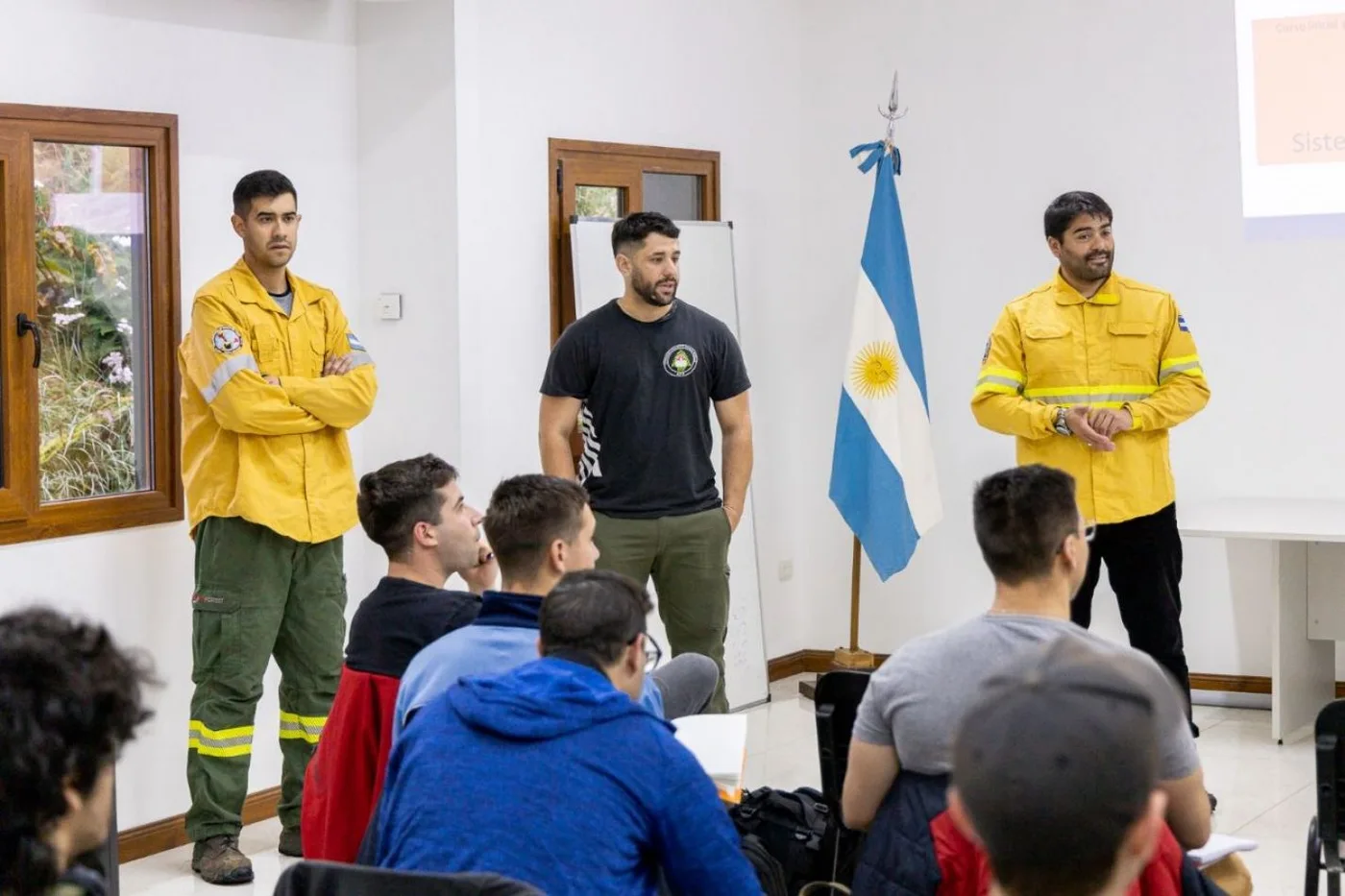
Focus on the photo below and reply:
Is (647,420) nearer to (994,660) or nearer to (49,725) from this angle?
(994,660)

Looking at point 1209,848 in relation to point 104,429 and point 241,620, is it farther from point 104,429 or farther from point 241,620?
point 104,429

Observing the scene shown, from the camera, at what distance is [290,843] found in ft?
14.9

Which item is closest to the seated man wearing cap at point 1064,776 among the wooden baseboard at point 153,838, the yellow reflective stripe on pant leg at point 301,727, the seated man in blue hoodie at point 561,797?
the seated man in blue hoodie at point 561,797

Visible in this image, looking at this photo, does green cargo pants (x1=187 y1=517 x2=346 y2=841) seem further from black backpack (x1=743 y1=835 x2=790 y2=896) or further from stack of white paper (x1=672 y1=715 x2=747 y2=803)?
stack of white paper (x1=672 y1=715 x2=747 y2=803)

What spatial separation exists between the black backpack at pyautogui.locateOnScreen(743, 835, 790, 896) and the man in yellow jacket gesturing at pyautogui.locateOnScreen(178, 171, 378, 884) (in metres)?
1.81

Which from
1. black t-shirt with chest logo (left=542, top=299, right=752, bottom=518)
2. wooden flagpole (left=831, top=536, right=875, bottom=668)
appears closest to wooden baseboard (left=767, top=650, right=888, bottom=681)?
wooden flagpole (left=831, top=536, right=875, bottom=668)

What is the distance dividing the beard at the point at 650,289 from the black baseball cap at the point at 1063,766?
3544mm

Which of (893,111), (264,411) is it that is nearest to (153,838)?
(264,411)

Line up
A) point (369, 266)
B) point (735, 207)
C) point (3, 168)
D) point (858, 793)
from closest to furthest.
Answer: point (858, 793), point (3, 168), point (369, 266), point (735, 207)

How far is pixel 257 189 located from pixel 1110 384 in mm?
2493

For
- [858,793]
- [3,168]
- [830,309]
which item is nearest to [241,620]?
[3,168]

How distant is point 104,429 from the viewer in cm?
457

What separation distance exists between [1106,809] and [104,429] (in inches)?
155

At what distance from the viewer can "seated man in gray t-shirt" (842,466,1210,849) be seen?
2.29 meters
